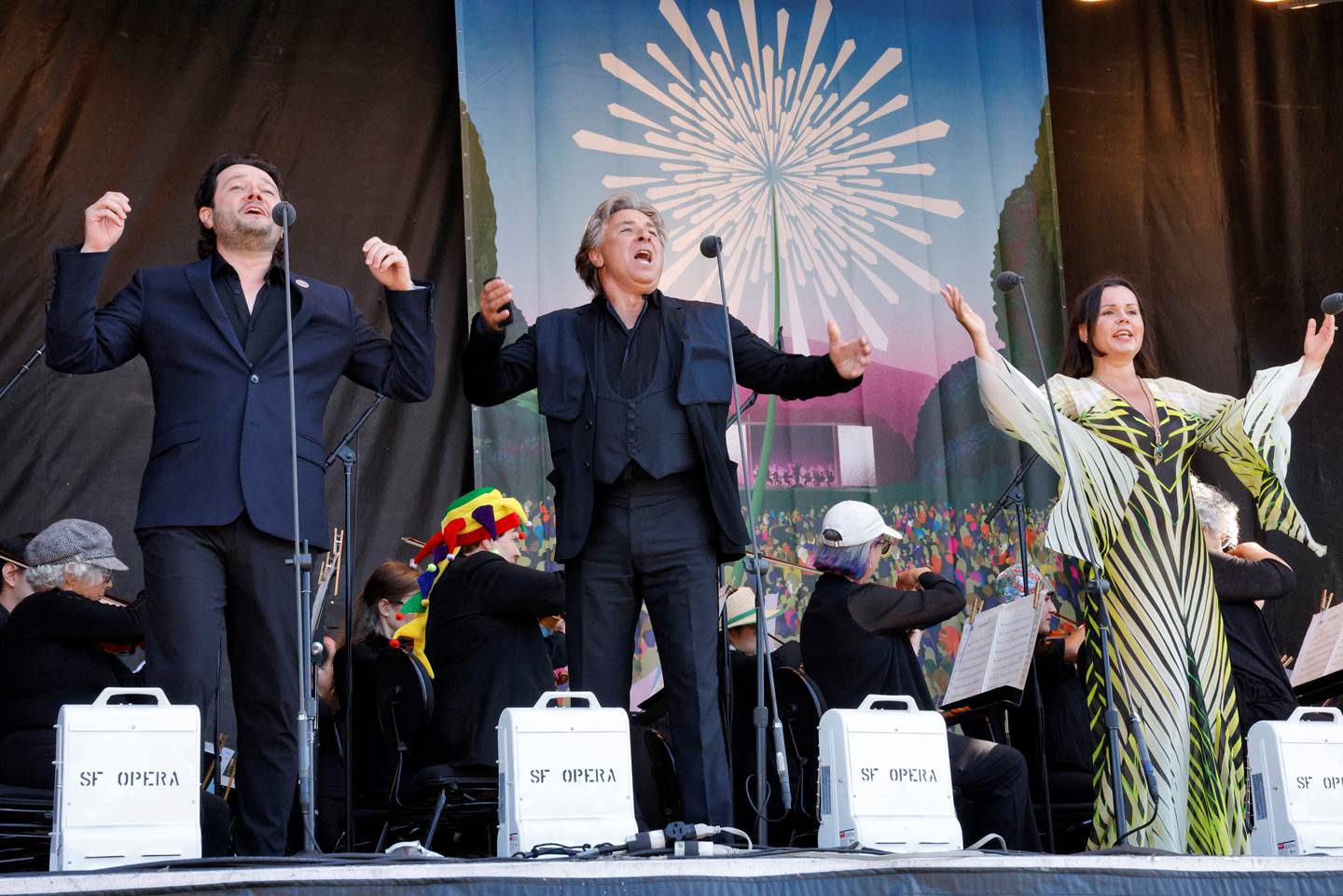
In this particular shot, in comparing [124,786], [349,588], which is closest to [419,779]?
[349,588]

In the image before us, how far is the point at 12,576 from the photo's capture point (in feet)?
15.0

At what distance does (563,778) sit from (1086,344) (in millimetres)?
2067

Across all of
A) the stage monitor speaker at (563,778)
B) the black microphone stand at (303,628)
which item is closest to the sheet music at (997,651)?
the stage monitor speaker at (563,778)

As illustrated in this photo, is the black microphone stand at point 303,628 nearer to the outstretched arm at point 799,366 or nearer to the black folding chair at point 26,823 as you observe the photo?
the black folding chair at point 26,823

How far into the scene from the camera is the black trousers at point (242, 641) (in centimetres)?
329

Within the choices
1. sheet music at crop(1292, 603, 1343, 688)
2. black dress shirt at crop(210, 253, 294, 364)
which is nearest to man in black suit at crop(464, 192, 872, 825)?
black dress shirt at crop(210, 253, 294, 364)

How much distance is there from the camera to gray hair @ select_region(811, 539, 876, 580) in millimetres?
4750

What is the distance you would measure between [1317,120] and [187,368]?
16.8ft

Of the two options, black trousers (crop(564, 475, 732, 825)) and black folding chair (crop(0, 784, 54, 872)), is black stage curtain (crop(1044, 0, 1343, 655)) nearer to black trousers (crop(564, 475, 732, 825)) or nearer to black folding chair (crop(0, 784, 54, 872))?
black trousers (crop(564, 475, 732, 825))

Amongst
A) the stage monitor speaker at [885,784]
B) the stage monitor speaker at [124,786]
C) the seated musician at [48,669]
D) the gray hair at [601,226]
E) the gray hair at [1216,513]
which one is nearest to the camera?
the stage monitor speaker at [124,786]

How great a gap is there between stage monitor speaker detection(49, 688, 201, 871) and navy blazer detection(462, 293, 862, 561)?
3.28ft

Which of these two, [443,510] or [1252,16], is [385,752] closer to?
[443,510]

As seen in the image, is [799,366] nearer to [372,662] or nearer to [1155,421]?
[1155,421]

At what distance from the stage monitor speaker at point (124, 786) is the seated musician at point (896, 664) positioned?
83.9 inches
